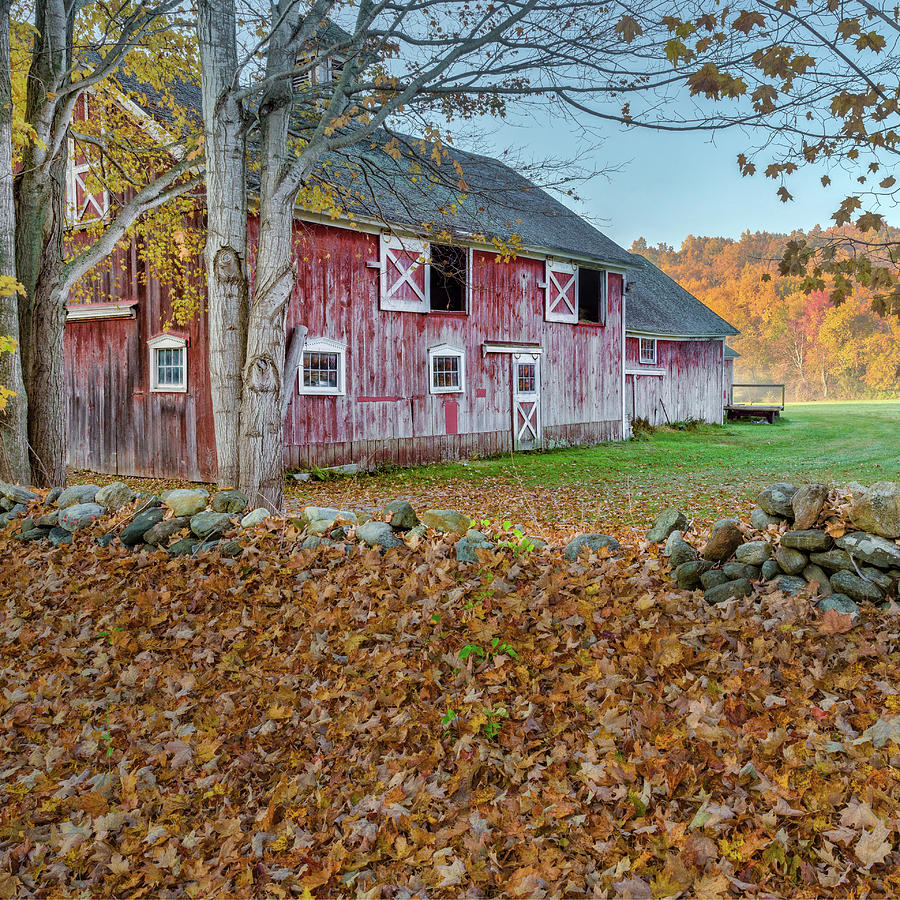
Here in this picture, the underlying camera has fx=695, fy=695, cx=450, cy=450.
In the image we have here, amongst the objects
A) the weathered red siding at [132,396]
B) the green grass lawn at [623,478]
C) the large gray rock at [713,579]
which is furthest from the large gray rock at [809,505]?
the weathered red siding at [132,396]

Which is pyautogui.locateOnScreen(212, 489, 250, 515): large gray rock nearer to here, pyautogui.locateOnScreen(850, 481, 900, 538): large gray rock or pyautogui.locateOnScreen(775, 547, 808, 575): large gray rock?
pyautogui.locateOnScreen(775, 547, 808, 575): large gray rock

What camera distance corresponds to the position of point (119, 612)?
17.4ft

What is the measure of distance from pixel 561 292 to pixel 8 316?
45.0ft

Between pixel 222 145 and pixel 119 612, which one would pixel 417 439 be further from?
pixel 119 612

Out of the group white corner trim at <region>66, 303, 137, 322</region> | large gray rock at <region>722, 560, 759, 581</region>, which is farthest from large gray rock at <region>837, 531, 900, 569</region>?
white corner trim at <region>66, 303, 137, 322</region>

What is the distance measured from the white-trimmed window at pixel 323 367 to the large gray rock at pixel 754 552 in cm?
973

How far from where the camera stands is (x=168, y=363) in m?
Answer: 13.3

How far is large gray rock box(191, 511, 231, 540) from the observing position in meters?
6.10

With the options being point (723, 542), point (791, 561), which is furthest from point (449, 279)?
point (791, 561)

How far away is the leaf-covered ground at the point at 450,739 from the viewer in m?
2.79

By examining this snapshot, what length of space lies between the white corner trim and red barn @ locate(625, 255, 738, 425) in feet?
48.9

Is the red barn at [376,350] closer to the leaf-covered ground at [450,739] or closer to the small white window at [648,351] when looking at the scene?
the leaf-covered ground at [450,739]

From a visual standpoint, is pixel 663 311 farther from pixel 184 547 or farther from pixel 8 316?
pixel 184 547

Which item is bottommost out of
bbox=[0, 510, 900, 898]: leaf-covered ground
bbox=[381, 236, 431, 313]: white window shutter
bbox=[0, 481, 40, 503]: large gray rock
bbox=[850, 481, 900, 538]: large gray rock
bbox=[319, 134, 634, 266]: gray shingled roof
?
bbox=[0, 510, 900, 898]: leaf-covered ground
